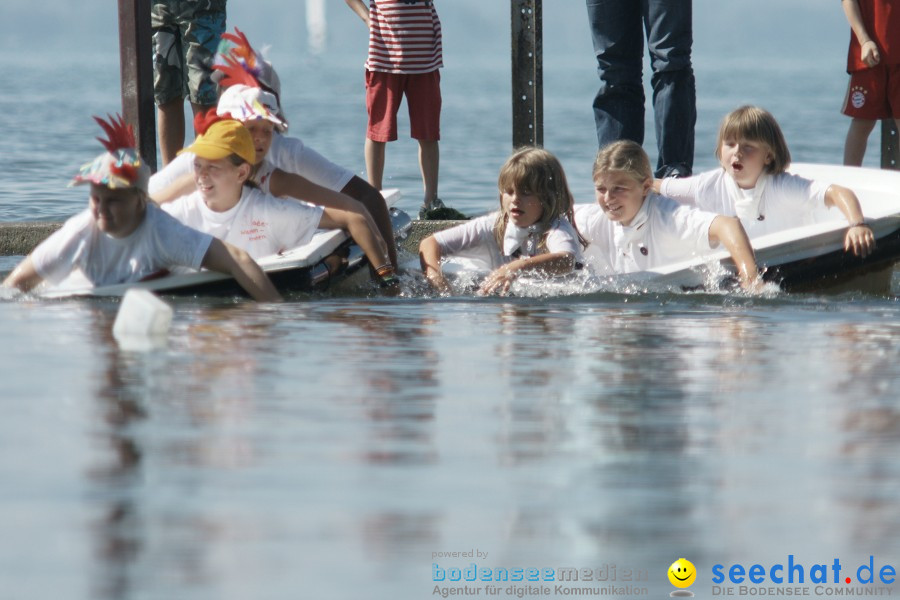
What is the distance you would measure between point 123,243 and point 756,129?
3.17 meters

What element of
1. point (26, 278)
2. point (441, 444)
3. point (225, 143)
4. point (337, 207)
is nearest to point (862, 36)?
point (337, 207)

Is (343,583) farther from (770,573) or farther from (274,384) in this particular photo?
(274,384)

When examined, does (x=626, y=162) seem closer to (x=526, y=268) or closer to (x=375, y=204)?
(x=526, y=268)

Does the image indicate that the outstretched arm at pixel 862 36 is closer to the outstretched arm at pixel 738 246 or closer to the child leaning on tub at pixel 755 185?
the child leaning on tub at pixel 755 185

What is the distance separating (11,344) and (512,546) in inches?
120

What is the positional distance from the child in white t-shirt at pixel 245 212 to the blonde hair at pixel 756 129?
188 cm

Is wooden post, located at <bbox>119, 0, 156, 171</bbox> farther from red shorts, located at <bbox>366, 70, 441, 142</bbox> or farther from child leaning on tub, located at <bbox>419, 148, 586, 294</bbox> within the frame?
child leaning on tub, located at <bbox>419, 148, 586, 294</bbox>

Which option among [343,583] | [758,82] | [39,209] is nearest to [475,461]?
[343,583]

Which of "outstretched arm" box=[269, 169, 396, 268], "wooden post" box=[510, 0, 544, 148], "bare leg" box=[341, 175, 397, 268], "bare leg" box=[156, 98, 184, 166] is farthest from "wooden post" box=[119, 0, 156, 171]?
"wooden post" box=[510, 0, 544, 148]

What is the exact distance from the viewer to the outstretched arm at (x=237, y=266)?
279 inches

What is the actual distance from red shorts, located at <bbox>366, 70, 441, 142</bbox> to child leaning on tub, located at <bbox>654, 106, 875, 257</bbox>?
176 cm

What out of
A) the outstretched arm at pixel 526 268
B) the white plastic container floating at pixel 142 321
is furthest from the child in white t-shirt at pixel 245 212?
the white plastic container floating at pixel 142 321

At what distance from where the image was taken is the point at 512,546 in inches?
139

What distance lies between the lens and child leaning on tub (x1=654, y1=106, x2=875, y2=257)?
8.19 m
